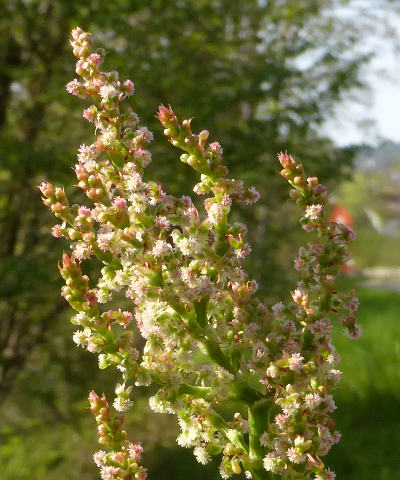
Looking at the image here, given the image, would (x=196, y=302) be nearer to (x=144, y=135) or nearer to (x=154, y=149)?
(x=144, y=135)

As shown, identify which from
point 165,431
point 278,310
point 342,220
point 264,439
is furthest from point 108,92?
point 165,431

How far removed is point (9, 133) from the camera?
7.73m

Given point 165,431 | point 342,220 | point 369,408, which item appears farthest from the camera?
point 165,431

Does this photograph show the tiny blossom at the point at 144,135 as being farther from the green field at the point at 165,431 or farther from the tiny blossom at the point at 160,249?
the green field at the point at 165,431

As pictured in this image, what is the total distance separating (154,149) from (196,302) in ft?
19.4

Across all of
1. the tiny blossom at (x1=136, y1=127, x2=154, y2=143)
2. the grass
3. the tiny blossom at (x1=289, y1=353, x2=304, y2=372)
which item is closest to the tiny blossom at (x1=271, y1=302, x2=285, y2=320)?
the tiny blossom at (x1=289, y1=353, x2=304, y2=372)

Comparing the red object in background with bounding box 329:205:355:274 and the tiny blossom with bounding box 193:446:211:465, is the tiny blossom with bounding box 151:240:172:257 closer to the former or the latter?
the red object in background with bounding box 329:205:355:274

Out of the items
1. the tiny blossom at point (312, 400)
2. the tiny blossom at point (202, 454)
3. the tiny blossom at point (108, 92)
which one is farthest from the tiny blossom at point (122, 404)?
the tiny blossom at point (108, 92)

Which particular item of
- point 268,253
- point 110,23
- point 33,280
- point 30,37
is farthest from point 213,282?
point 268,253

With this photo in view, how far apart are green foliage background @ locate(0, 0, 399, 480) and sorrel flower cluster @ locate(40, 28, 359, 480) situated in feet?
15.6

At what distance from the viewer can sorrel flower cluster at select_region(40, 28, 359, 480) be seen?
56.0 inches

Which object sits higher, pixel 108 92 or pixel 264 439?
pixel 108 92

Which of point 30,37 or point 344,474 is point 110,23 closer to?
point 30,37

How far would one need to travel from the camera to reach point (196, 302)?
1.44m
